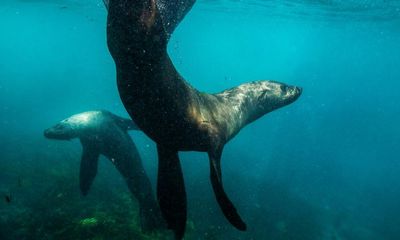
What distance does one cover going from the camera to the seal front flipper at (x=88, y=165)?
920cm

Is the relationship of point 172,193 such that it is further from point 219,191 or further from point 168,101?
point 168,101

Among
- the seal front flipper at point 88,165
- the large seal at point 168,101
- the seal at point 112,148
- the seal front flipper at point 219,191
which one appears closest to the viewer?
the large seal at point 168,101

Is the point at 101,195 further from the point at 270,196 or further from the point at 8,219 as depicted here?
the point at 270,196

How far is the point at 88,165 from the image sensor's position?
9320 millimetres

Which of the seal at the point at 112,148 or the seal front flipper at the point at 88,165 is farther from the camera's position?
the seal front flipper at the point at 88,165

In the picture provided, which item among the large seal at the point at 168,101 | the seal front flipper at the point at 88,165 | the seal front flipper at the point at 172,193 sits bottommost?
the seal front flipper at the point at 88,165

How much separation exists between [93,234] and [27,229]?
2.23 metres

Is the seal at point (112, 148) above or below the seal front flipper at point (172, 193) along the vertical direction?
below

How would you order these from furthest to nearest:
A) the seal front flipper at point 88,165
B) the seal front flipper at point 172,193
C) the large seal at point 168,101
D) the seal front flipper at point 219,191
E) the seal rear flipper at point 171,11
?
the seal front flipper at point 88,165 < the seal front flipper at point 172,193 < the seal rear flipper at point 171,11 < the seal front flipper at point 219,191 < the large seal at point 168,101

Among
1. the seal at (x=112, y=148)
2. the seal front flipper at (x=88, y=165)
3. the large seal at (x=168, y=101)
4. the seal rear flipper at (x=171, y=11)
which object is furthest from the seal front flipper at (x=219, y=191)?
the seal front flipper at (x=88, y=165)

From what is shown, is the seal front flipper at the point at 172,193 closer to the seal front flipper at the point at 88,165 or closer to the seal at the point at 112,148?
the seal at the point at 112,148

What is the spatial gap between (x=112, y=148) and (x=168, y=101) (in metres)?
6.04

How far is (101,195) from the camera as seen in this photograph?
1259 centimetres

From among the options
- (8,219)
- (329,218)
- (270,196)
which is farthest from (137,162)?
(329,218)
